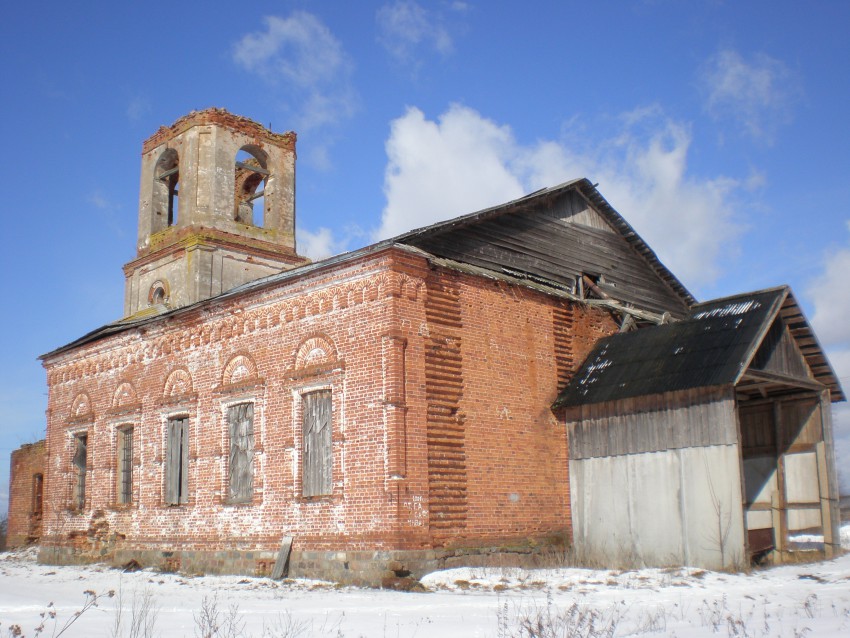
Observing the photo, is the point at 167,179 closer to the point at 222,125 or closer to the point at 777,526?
the point at 222,125

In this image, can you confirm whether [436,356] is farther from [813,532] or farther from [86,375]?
[86,375]

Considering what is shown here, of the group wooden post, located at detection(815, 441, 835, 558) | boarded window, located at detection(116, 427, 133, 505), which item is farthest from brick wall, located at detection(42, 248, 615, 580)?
wooden post, located at detection(815, 441, 835, 558)

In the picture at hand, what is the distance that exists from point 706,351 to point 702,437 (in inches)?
58.9

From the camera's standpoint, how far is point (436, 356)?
1481 centimetres

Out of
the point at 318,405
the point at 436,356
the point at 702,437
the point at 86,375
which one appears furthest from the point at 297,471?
the point at 86,375

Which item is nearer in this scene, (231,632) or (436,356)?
(231,632)

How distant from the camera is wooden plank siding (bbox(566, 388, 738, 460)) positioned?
46.7 ft

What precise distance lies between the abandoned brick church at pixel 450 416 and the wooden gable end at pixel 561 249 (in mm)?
51

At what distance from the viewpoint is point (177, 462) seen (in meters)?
18.5

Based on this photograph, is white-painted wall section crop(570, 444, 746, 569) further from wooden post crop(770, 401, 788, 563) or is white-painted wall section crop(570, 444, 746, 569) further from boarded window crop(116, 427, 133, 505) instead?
boarded window crop(116, 427, 133, 505)

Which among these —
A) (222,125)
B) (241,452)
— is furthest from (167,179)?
(241,452)

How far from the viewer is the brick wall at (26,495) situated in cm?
2666

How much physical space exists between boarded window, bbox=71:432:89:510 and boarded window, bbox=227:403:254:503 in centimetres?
623

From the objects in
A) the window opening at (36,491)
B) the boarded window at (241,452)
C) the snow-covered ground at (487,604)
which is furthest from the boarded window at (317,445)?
the window opening at (36,491)
